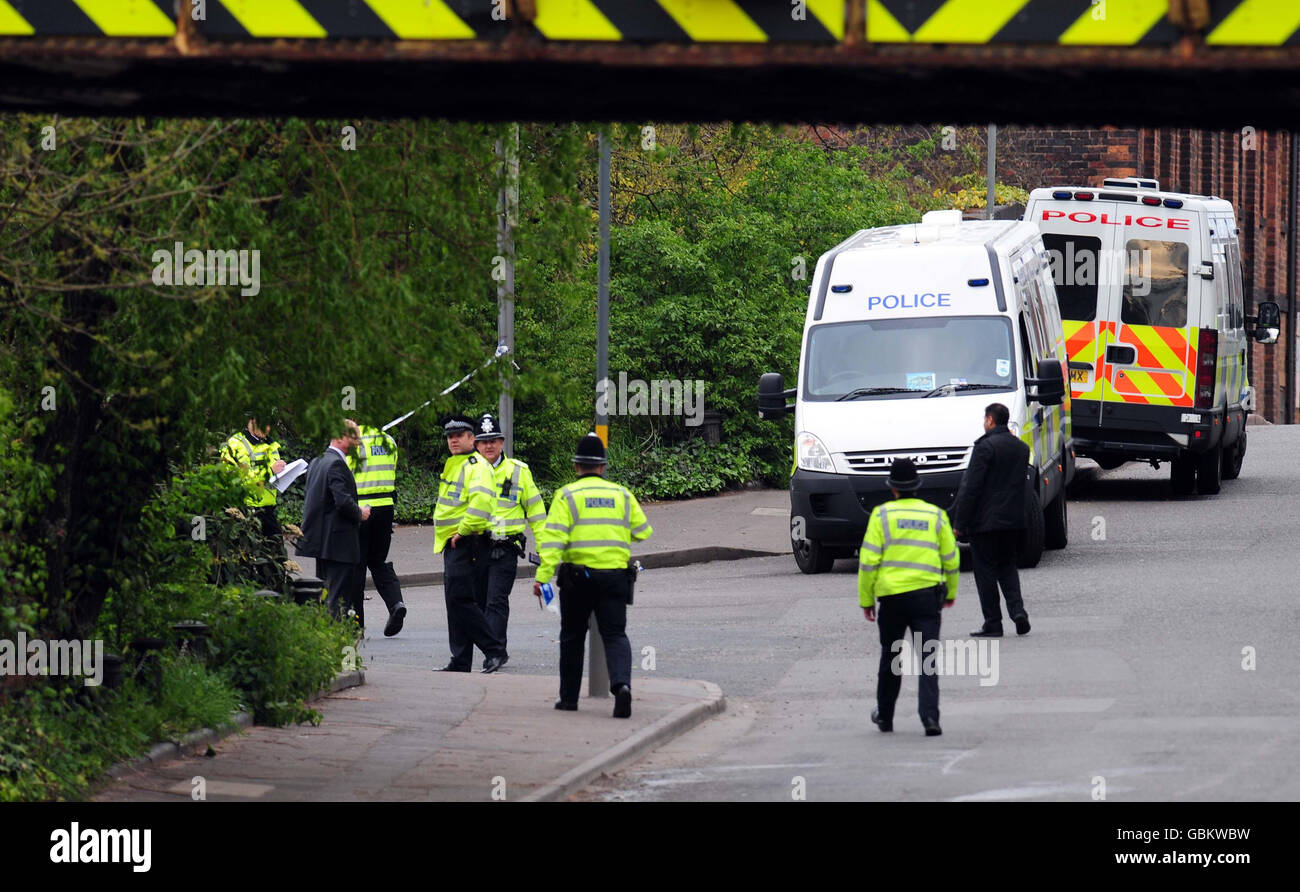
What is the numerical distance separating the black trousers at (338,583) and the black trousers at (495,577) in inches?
50.0

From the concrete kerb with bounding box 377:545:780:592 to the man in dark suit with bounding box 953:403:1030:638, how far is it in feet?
20.4

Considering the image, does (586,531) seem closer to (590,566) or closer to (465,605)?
(590,566)

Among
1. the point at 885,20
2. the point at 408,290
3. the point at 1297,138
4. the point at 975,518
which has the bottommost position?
the point at 975,518

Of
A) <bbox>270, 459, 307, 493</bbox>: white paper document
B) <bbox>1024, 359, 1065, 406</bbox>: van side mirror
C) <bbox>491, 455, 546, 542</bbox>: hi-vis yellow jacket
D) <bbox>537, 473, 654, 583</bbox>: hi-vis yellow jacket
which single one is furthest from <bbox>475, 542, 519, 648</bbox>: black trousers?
<bbox>1024, 359, 1065, 406</bbox>: van side mirror

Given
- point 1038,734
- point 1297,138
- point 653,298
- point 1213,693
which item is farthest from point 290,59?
point 1297,138

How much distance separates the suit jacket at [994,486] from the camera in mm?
15109

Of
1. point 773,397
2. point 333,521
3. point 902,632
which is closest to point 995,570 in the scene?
point 902,632

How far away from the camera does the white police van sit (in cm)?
1847

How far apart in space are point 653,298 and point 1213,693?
15717 millimetres

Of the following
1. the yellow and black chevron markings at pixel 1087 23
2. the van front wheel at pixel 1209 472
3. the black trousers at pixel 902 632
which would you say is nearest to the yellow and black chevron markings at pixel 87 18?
the yellow and black chevron markings at pixel 1087 23

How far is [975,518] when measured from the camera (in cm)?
1525

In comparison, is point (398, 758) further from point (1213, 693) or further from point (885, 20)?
point (885, 20)

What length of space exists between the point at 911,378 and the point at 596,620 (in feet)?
22.8

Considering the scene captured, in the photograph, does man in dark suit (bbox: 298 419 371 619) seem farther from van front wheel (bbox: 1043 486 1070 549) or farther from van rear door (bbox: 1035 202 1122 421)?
van rear door (bbox: 1035 202 1122 421)
